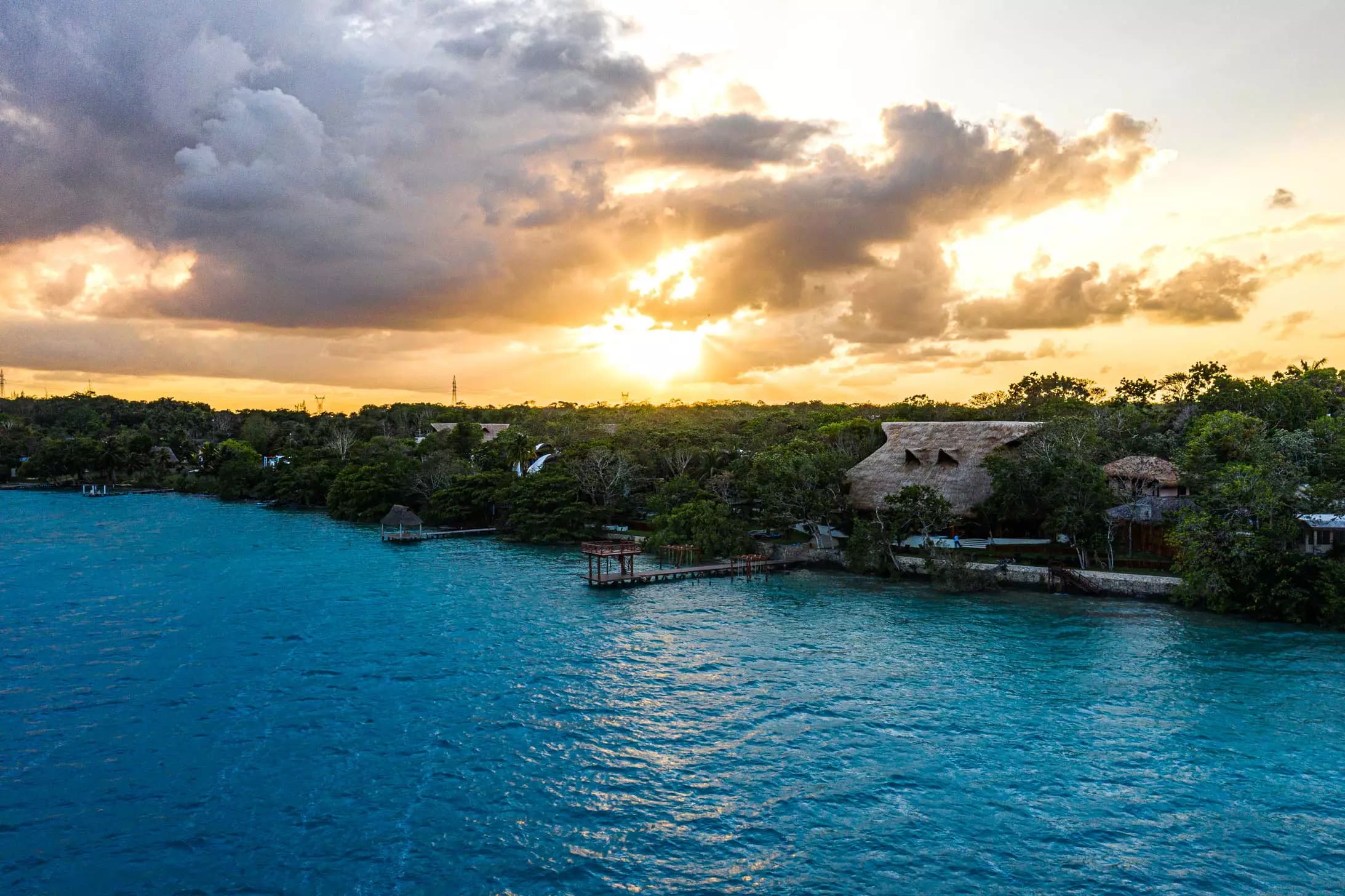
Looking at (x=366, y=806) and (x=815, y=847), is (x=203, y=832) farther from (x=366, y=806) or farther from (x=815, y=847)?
(x=815, y=847)

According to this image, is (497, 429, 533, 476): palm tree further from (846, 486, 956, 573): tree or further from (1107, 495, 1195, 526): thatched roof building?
(1107, 495, 1195, 526): thatched roof building

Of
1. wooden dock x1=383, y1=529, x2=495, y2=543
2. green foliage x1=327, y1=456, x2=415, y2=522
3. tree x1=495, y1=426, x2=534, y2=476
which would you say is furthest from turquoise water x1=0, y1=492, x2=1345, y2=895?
tree x1=495, y1=426, x2=534, y2=476

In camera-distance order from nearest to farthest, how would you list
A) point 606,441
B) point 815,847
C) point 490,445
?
1. point 815,847
2. point 606,441
3. point 490,445

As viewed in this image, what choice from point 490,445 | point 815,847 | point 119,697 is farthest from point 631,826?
point 490,445

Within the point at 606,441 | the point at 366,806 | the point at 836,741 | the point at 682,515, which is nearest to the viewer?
the point at 366,806

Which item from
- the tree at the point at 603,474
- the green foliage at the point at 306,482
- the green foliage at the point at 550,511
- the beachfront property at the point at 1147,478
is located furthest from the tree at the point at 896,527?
the green foliage at the point at 306,482

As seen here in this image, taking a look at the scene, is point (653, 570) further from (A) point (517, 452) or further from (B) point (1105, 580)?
(A) point (517, 452)

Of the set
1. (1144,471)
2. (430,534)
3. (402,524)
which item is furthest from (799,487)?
(402,524)
